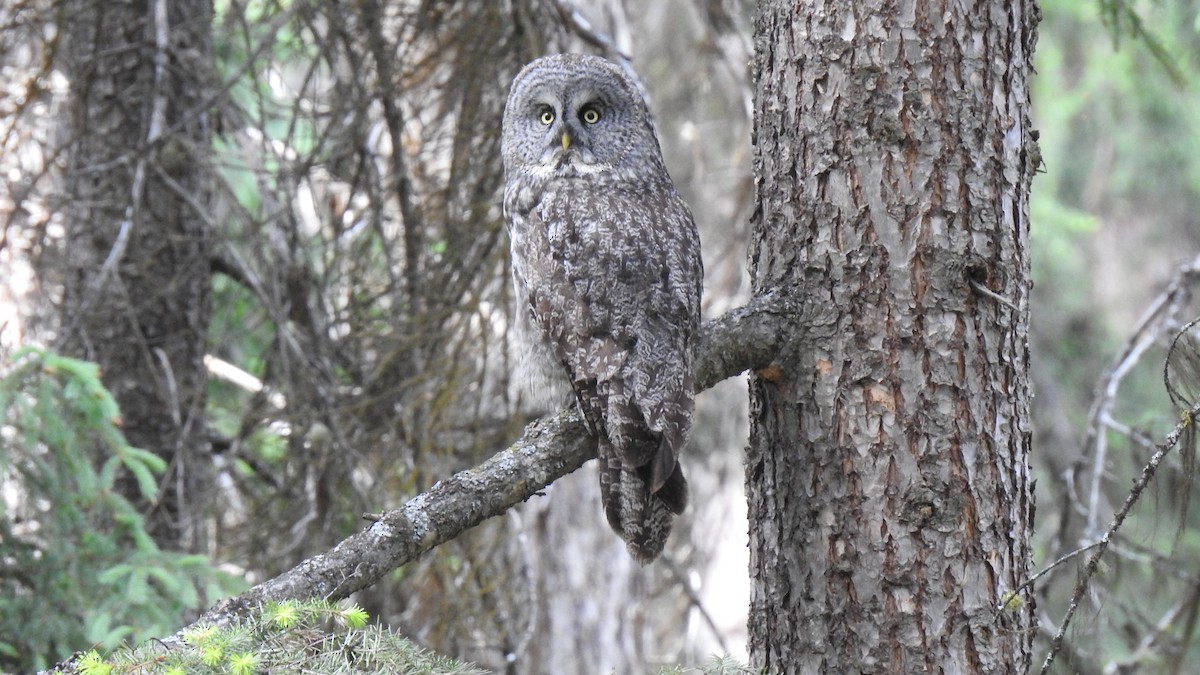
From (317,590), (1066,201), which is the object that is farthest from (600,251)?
(1066,201)

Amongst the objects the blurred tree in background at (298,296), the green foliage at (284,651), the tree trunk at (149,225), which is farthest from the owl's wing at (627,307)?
the tree trunk at (149,225)

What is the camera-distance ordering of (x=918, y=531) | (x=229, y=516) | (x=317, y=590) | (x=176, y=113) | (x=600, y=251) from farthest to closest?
(x=229, y=516)
(x=176, y=113)
(x=600, y=251)
(x=918, y=531)
(x=317, y=590)

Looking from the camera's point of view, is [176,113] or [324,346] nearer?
[324,346]

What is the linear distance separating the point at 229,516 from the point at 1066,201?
29.1 ft

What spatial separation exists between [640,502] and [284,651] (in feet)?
3.64

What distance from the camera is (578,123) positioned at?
12.1ft

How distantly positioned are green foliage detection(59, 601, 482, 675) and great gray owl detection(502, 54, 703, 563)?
85cm

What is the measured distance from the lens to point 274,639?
6.86 ft

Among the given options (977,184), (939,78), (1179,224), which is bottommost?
(977,184)

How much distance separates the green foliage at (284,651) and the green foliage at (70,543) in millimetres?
1861

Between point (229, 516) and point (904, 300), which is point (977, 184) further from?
point (229, 516)

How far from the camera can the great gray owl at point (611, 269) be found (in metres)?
2.92

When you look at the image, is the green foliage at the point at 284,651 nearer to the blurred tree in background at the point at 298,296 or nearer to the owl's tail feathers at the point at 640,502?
the owl's tail feathers at the point at 640,502

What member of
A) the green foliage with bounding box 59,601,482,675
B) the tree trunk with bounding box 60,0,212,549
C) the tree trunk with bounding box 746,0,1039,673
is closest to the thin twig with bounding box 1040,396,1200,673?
the tree trunk with bounding box 746,0,1039,673
